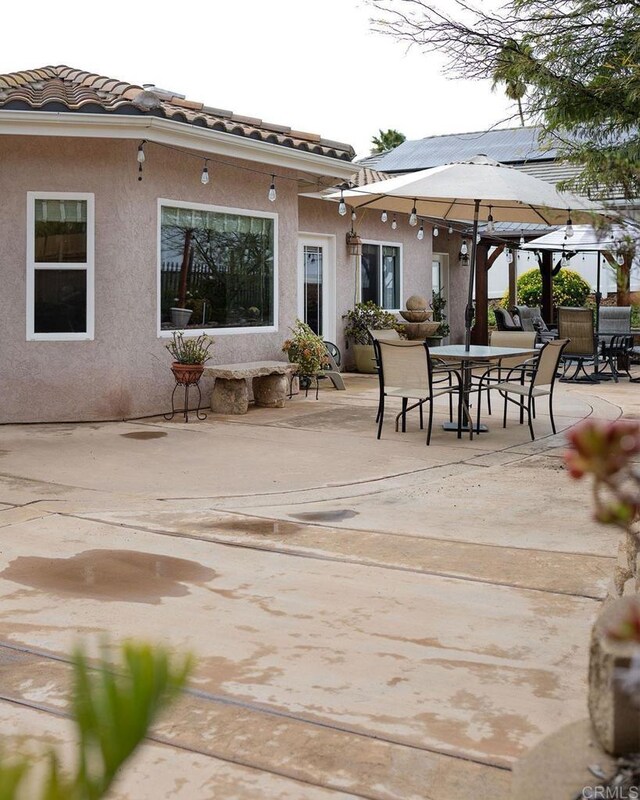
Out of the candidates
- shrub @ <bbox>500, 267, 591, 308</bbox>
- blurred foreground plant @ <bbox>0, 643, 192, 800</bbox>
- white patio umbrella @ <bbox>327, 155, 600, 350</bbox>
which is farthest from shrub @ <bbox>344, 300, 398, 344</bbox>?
blurred foreground plant @ <bbox>0, 643, 192, 800</bbox>

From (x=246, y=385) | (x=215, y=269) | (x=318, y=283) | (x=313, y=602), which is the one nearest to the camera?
(x=313, y=602)

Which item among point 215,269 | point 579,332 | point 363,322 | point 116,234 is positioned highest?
point 116,234

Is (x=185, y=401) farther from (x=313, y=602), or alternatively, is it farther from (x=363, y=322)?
(x=313, y=602)

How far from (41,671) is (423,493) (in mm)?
3955

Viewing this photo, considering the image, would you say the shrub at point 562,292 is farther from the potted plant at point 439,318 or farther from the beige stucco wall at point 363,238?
the beige stucco wall at point 363,238

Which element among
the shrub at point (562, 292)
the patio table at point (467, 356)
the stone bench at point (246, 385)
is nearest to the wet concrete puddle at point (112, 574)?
the patio table at point (467, 356)

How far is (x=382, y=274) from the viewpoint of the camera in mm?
17766

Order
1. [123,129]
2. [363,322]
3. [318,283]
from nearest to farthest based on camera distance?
[123,129] → [318,283] → [363,322]

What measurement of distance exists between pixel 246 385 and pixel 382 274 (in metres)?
7.11

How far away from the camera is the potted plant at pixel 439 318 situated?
18.5 metres

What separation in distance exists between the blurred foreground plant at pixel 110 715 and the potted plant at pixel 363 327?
15383mm

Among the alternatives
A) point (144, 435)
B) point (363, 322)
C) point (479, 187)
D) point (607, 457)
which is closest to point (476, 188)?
point (479, 187)

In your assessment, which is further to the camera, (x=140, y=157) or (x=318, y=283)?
(x=318, y=283)

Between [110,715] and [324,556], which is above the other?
[110,715]
